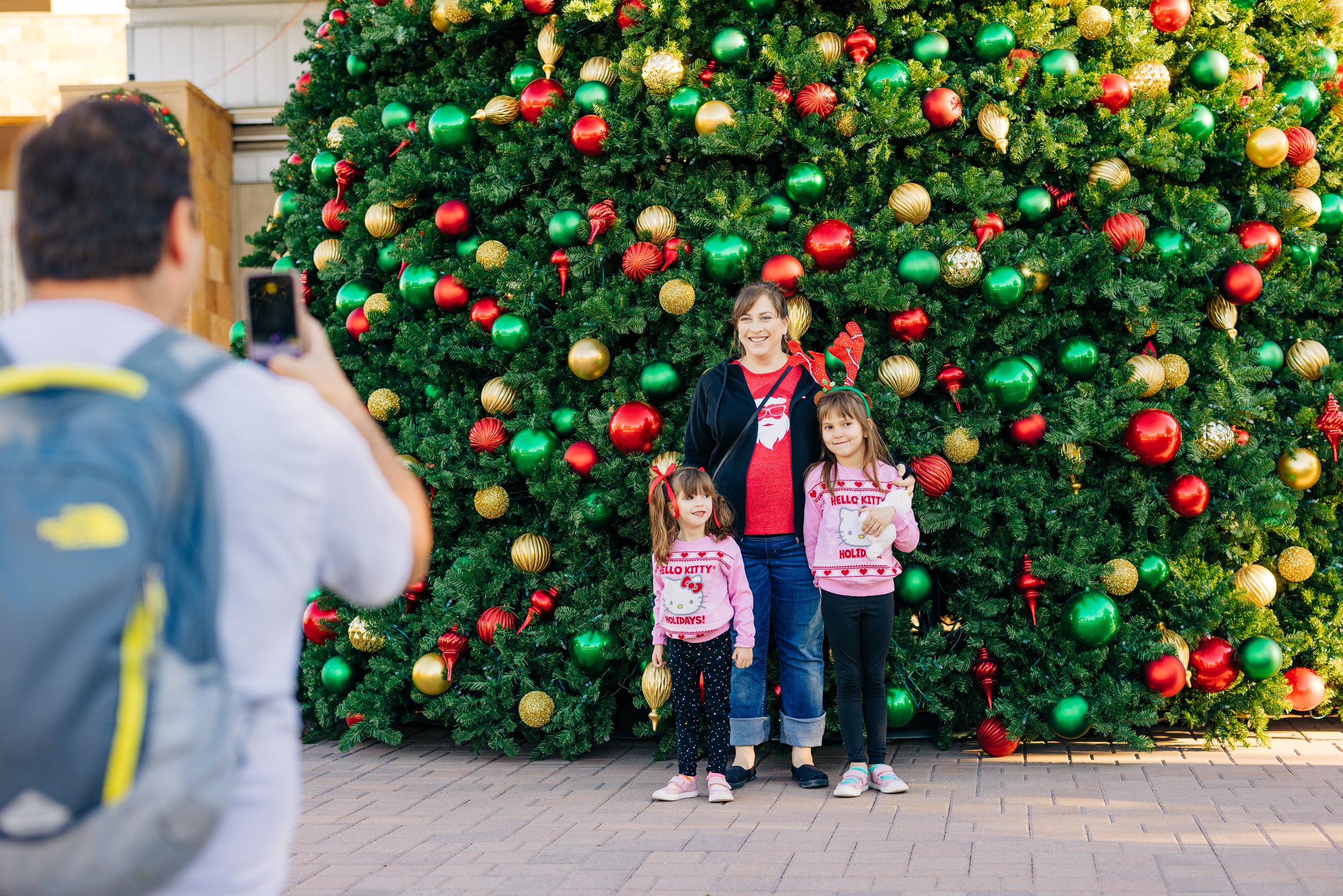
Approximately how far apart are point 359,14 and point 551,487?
9.44 ft

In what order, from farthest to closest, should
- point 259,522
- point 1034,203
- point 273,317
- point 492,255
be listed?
1. point 492,255
2. point 1034,203
3. point 273,317
4. point 259,522

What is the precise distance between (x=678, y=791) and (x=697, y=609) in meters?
0.78

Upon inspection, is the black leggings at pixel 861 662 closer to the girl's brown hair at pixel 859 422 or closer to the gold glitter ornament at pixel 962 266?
the girl's brown hair at pixel 859 422

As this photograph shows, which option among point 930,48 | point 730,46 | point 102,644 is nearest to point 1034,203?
point 930,48

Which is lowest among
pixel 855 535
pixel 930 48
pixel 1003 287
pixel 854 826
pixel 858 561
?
pixel 854 826

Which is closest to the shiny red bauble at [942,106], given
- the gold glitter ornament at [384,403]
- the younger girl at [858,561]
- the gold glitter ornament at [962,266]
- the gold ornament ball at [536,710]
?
the gold glitter ornament at [962,266]

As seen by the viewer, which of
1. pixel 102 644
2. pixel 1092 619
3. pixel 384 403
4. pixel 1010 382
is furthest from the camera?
pixel 384 403

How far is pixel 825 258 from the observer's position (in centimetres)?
517

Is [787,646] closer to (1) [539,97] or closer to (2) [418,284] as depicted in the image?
(2) [418,284]

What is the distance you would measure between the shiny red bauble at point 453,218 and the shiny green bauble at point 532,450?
1.14m

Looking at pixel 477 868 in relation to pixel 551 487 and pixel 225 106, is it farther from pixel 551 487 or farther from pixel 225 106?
pixel 225 106

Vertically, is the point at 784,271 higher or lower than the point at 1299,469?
higher

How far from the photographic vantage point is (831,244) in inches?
202

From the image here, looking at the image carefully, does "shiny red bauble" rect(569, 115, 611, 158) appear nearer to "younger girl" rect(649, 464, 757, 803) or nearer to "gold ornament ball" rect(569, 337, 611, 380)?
"gold ornament ball" rect(569, 337, 611, 380)
